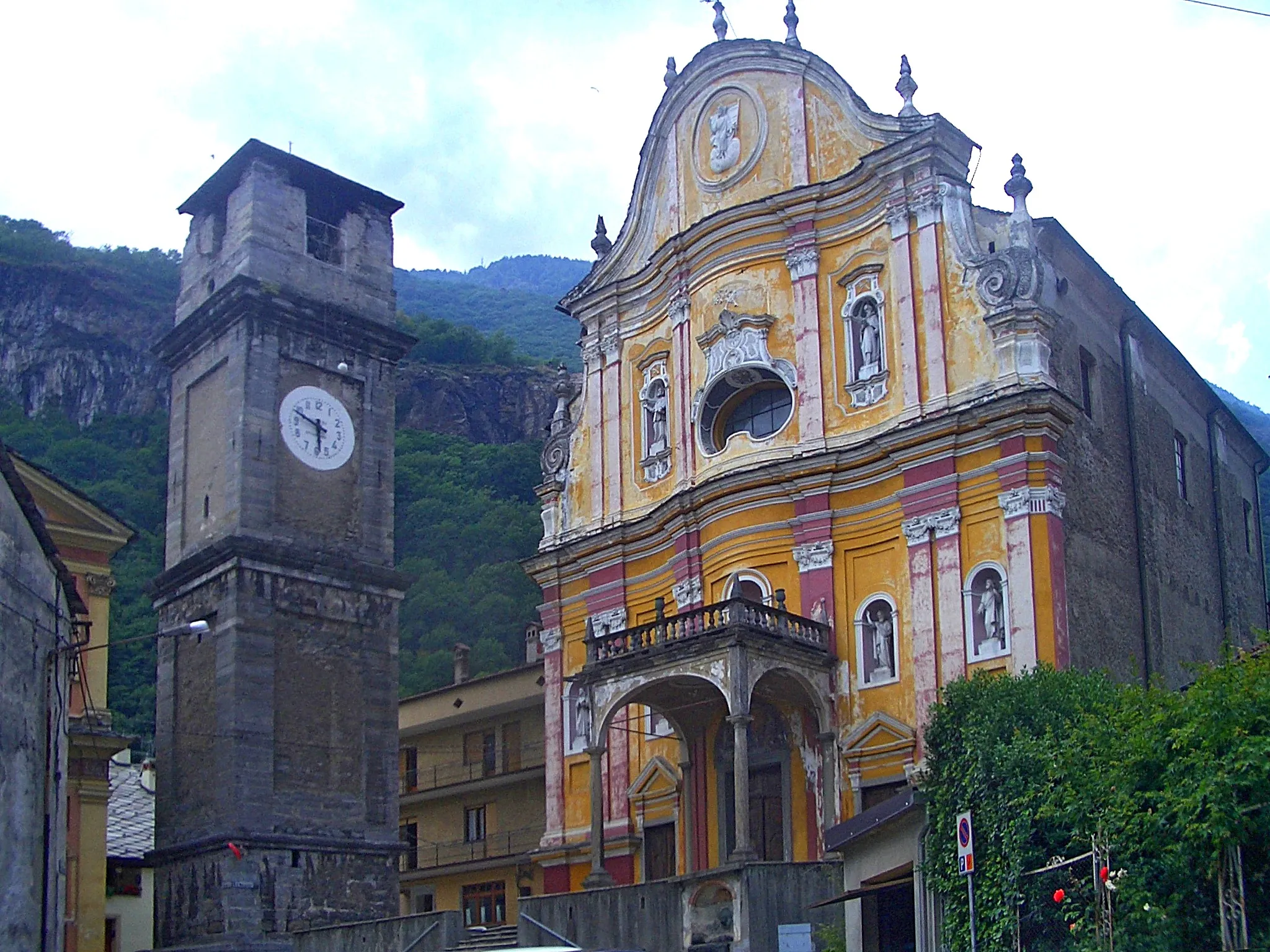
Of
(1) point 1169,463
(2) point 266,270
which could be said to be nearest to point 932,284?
(1) point 1169,463

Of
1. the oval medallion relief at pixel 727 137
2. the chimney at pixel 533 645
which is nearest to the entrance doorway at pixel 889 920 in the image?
the oval medallion relief at pixel 727 137

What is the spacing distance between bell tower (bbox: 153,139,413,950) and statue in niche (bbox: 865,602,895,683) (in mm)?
9909

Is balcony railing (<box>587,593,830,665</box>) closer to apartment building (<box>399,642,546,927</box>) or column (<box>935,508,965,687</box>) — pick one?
column (<box>935,508,965,687</box>)

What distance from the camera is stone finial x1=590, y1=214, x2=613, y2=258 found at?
3947 cm

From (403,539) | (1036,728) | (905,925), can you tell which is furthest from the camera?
(403,539)

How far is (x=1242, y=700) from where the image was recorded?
59.8 feet

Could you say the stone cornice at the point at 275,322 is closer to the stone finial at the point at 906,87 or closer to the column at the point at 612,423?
the column at the point at 612,423

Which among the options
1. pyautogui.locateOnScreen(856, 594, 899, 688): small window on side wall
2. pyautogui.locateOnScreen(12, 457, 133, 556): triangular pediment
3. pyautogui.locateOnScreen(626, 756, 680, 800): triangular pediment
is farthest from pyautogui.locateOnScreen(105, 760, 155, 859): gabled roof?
pyautogui.locateOnScreen(856, 594, 899, 688): small window on side wall

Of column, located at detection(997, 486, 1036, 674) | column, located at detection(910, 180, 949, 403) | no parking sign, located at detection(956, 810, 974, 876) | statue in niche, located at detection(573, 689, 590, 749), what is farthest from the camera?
statue in niche, located at detection(573, 689, 590, 749)

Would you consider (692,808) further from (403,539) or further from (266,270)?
(403,539)

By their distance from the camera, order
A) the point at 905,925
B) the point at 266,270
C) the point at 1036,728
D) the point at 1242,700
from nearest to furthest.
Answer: the point at 1242,700 → the point at 1036,728 → the point at 905,925 → the point at 266,270

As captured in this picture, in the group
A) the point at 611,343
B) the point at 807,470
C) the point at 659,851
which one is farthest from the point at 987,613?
the point at 611,343

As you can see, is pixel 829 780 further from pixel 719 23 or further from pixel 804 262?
pixel 719 23

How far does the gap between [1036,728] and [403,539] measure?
5374 centimetres
